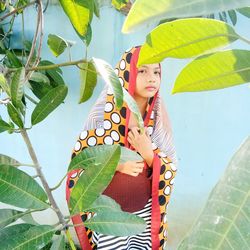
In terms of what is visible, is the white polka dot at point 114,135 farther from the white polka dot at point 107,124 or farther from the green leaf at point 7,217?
the green leaf at point 7,217

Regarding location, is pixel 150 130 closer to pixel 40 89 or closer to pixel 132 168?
pixel 132 168

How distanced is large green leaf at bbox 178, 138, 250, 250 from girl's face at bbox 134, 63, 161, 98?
1394 mm

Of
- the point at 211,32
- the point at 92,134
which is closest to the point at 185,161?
the point at 92,134

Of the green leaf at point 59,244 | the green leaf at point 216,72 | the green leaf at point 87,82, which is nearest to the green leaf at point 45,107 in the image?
the green leaf at point 87,82

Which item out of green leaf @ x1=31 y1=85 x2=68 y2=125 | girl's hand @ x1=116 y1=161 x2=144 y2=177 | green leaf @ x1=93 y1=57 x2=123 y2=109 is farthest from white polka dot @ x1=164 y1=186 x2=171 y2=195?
green leaf @ x1=93 y1=57 x2=123 y2=109

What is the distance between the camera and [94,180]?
62 centimetres

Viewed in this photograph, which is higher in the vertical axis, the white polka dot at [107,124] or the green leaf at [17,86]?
the green leaf at [17,86]

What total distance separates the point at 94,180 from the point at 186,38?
0.27 metres

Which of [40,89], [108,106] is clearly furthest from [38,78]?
[108,106]

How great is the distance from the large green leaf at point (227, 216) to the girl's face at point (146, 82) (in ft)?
4.57

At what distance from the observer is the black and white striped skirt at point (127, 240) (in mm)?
1745

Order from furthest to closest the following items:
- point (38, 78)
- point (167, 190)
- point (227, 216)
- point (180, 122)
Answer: point (180, 122)
point (167, 190)
point (38, 78)
point (227, 216)

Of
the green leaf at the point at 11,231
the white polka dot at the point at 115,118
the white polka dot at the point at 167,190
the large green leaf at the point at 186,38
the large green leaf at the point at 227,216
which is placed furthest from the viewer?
the white polka dot at the point at 167,190

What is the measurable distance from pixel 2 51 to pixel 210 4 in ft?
4.96
